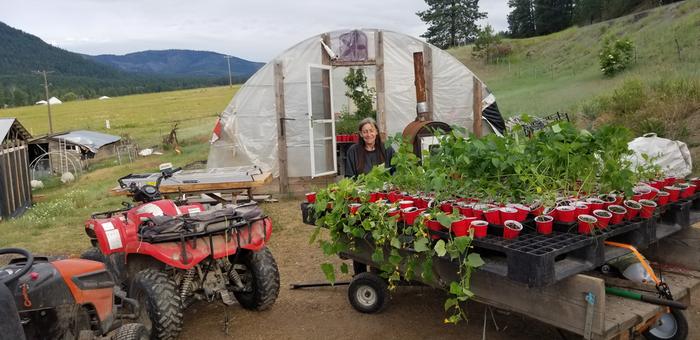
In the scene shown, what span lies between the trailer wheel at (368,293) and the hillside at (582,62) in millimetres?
11014

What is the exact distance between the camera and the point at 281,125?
970cm

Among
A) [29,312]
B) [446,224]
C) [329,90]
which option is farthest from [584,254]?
[329,90]

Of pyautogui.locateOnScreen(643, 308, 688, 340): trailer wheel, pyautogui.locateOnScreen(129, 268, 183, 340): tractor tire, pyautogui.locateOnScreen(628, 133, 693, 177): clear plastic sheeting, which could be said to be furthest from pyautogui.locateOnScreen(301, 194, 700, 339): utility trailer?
pyautogui.locateOnScreen(628, 133, 693, 177): clear plastic sheeting

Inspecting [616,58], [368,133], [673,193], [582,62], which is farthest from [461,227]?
[582,62]

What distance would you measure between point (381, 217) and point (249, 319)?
1.84 m

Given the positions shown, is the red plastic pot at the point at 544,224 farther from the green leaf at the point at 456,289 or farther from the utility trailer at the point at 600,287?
the green leaf at the point at 456,289

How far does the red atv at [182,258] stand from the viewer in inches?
143

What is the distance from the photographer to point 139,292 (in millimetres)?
3754

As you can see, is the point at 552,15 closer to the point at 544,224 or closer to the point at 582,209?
the point at 582,209

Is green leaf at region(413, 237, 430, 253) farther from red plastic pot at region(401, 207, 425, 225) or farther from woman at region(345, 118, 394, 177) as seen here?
woman at region(345, 118, 394, 177)

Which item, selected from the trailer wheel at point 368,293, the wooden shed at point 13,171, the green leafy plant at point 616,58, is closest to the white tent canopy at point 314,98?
the wooden shed at point 13,171

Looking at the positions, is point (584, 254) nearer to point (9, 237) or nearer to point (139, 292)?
point (139, 292)

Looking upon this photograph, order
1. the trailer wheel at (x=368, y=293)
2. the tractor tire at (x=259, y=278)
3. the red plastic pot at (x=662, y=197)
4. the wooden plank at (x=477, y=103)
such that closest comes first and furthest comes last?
the red plastic pot at (x=662, y=197)
the trailer wheel at (x=368, y=293)
the tractor tire at (x=259, y=278)
the wooden plank at (x=477, y=103)

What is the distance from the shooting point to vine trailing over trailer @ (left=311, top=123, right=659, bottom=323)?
2.88m
